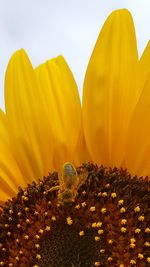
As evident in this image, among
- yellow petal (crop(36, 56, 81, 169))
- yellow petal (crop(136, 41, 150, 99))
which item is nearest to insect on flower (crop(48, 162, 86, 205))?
yellow petal (crop(36, 56, 81, 169))

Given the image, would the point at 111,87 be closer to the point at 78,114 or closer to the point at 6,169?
the point at 78,114

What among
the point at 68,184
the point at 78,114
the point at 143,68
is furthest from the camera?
the point at 78,114

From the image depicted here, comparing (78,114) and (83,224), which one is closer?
(83,224)

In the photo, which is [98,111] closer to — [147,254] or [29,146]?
[29,146]

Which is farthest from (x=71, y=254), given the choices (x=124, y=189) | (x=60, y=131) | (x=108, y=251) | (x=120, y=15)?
(x=120, y=15)

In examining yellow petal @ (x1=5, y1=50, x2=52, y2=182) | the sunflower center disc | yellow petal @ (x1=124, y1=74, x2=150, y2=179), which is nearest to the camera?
the sunflower center disc

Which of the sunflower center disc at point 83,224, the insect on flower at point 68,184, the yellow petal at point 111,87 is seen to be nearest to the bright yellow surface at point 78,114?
the yellow petal at point 111,87

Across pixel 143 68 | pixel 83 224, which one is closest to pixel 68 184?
pixel 83 224

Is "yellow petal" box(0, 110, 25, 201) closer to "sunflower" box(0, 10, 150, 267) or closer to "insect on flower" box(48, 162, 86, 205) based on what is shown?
"sunflower" box(0, 10, 150, 267)
